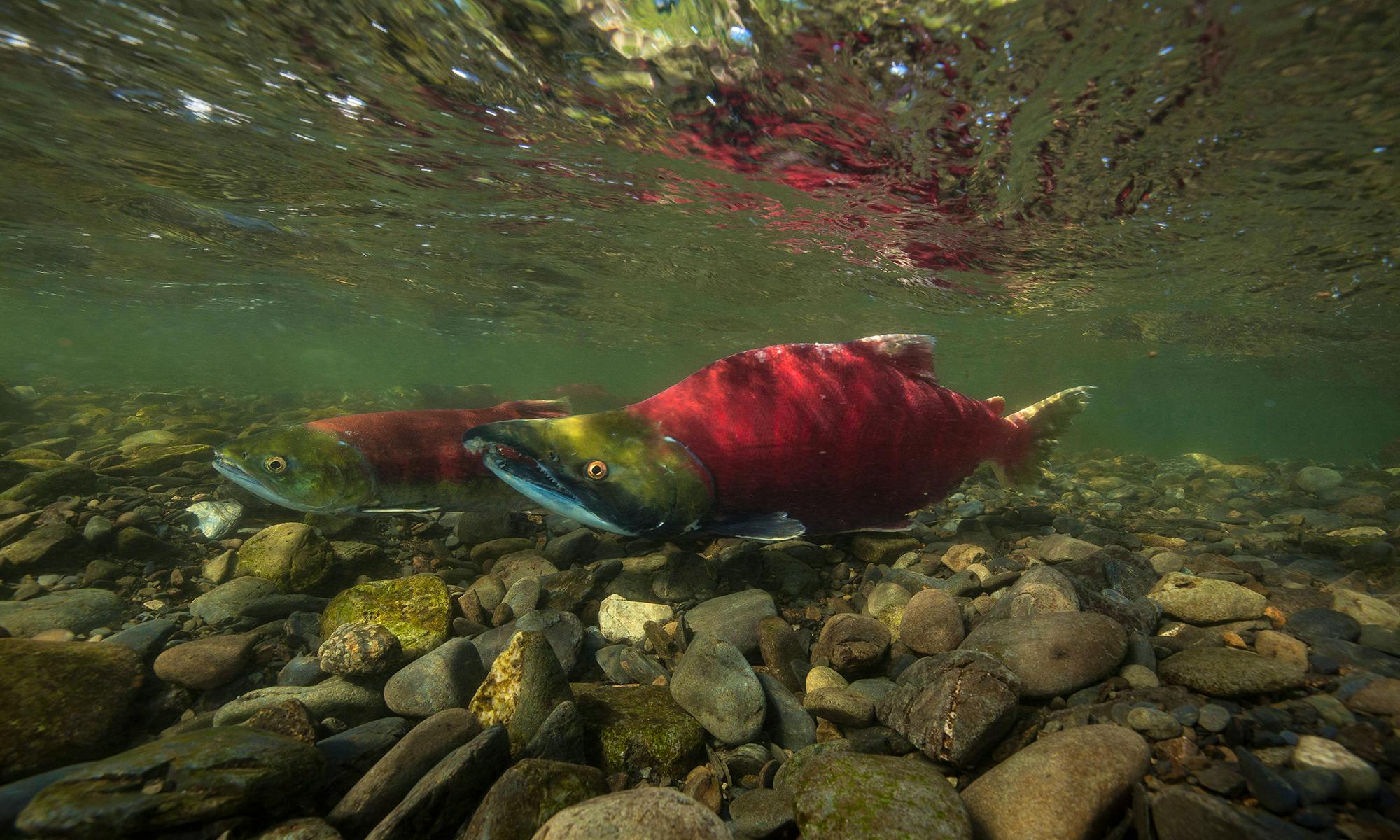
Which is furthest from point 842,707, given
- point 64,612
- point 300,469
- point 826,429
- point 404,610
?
point 64,612

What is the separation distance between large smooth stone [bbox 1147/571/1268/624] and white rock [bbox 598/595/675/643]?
299cm

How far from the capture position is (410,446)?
4.50 meters

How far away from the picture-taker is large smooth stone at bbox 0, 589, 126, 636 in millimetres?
3047

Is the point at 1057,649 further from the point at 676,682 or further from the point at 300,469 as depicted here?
the point at 300,469

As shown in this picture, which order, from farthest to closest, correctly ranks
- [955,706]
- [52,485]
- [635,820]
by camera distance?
[52,485], [955,706], [635,820]

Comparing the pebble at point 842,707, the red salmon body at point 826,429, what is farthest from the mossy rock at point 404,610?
the pebble at point 842,707

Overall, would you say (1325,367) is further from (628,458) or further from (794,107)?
(628,458)

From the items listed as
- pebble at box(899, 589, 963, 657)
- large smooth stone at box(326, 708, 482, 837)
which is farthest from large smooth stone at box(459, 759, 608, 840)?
pebble at box(899, 589, 963, 657)

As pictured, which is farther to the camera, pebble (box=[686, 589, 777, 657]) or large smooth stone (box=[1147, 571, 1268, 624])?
pebble (box=[686, 589, 777, 657])

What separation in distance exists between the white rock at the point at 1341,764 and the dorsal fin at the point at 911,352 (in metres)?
2.79

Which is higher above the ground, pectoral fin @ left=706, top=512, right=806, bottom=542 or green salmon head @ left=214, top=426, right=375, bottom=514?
pectoral fin @ left=706, top=512, right=806, bottom=542

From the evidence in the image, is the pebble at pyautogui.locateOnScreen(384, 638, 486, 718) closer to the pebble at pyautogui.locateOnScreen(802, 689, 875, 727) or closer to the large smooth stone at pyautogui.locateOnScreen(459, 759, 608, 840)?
the large smooth stone at pyautogui.locateOnScreen(459, 759, 608, 840)

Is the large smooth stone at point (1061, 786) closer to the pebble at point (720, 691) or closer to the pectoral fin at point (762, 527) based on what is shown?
the pebble at point (720, 691)

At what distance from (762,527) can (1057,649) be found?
1759mm
